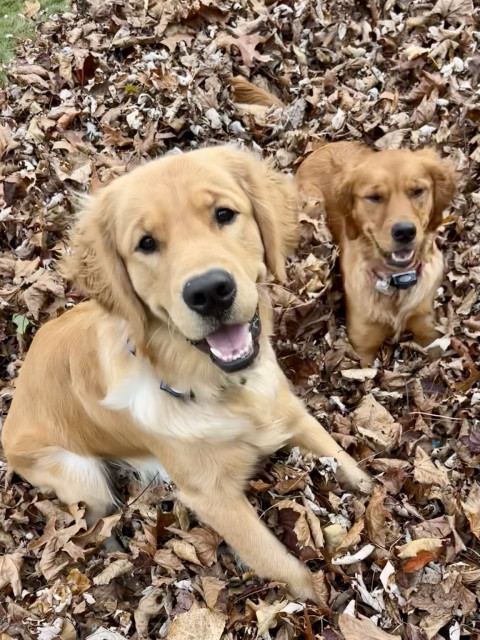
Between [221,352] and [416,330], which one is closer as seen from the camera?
[221,352]

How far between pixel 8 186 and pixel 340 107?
2635 millimetres

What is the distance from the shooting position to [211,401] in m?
2.66

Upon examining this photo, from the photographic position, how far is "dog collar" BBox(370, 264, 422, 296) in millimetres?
3576

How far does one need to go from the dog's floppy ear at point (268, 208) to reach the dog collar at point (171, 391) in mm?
640

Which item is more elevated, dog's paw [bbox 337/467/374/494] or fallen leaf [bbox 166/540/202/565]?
dog's paw [bbox 337/467/374/494]

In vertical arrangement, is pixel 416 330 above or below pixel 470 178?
below

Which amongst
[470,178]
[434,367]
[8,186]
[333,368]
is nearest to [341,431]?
[333,368]

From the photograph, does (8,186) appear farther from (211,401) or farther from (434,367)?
(434,367)

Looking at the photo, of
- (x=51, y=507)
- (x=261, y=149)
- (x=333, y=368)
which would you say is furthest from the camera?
(x=261, y=149)

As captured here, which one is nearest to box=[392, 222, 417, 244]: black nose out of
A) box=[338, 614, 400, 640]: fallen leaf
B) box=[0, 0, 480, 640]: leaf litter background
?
box=[0, 0, 480, 640]: leaf litter background

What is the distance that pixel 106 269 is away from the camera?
240 centimetres

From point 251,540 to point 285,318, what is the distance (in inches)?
56.5

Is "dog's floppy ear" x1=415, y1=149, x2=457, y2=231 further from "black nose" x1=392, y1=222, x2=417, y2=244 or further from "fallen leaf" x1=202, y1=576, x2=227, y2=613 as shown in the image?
"fallen leaf" x1=202, y1=576, x2=227, y2=613

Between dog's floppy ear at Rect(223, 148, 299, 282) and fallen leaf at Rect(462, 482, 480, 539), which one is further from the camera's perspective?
fallen leaf at Rect(462, 482, 480, 539)
